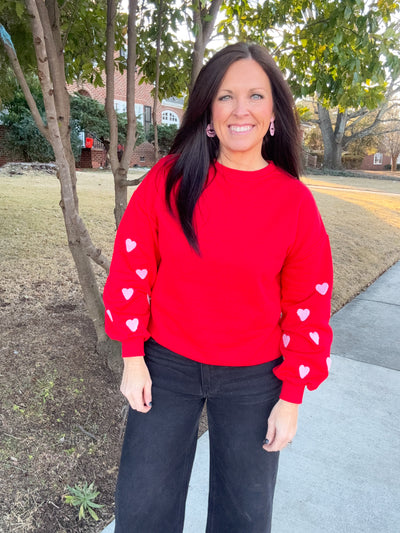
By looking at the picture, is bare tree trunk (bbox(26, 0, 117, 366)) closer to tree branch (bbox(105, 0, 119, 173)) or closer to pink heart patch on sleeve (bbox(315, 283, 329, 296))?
tree branch (bbox(105, 0, 119, 173))

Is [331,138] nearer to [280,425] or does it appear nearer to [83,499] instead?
[83,499]

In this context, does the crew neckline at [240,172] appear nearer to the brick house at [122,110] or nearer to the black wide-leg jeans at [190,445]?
the black wide-leg jeans at [190,445]

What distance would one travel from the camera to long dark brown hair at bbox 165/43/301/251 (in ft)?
4.80

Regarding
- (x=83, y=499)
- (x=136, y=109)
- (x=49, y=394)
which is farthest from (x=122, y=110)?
(x=83, y=499)

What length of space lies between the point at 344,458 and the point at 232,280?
5.42ft

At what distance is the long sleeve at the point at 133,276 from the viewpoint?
4.74 ft

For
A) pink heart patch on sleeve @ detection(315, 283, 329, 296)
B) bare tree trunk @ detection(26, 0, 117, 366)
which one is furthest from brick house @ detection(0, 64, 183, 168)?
pink heart patch on sleeve @ detection(315, 283, 329, 296)

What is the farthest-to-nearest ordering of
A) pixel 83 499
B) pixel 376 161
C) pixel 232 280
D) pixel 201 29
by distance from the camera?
1. pixel 376 161
2. pixel 201 29
3. pixel 83 499
4. pixel 232 280

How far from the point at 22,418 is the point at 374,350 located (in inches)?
110

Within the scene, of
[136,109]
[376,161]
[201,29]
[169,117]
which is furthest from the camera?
[376,161]

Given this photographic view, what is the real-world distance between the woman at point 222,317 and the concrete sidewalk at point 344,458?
2.52ft

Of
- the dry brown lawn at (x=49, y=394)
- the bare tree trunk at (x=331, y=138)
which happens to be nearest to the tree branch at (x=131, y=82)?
the dry brown lawn at (x=49, y=394)

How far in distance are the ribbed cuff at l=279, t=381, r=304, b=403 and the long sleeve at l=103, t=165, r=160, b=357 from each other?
0.46 meters

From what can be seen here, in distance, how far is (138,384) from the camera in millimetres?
1449
